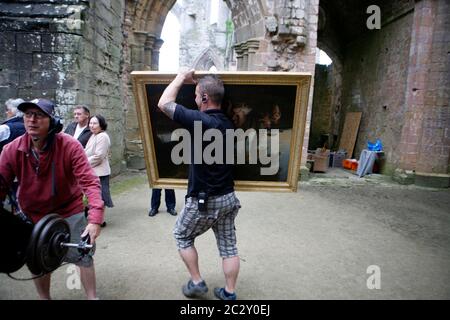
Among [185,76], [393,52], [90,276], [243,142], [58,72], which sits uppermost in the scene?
[393,52]

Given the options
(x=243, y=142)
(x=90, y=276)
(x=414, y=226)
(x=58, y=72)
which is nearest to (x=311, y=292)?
(x=243, y=142)

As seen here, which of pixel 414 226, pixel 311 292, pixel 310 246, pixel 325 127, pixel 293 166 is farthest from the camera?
pixel 325 127

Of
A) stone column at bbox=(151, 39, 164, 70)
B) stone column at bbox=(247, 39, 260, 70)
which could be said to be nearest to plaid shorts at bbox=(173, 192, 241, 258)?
stone column at bbox=(247, 39, 260, 70)

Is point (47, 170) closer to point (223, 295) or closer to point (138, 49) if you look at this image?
point (223, 295)

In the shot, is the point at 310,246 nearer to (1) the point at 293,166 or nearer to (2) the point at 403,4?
(1) the point at 293,166

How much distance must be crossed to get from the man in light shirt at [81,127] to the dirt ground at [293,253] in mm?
1376

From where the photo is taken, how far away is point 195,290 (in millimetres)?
2967

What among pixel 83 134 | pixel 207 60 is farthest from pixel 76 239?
pixel 207 60

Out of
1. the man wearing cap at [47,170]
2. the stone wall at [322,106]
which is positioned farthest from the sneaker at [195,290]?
the stone wall at [322,106]

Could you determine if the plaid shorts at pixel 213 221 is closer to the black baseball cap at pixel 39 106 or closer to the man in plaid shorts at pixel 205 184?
the man in plaid shorts at pixel 205 184

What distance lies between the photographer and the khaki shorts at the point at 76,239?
2.49 meters

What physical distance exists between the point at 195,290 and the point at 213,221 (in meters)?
0.75
